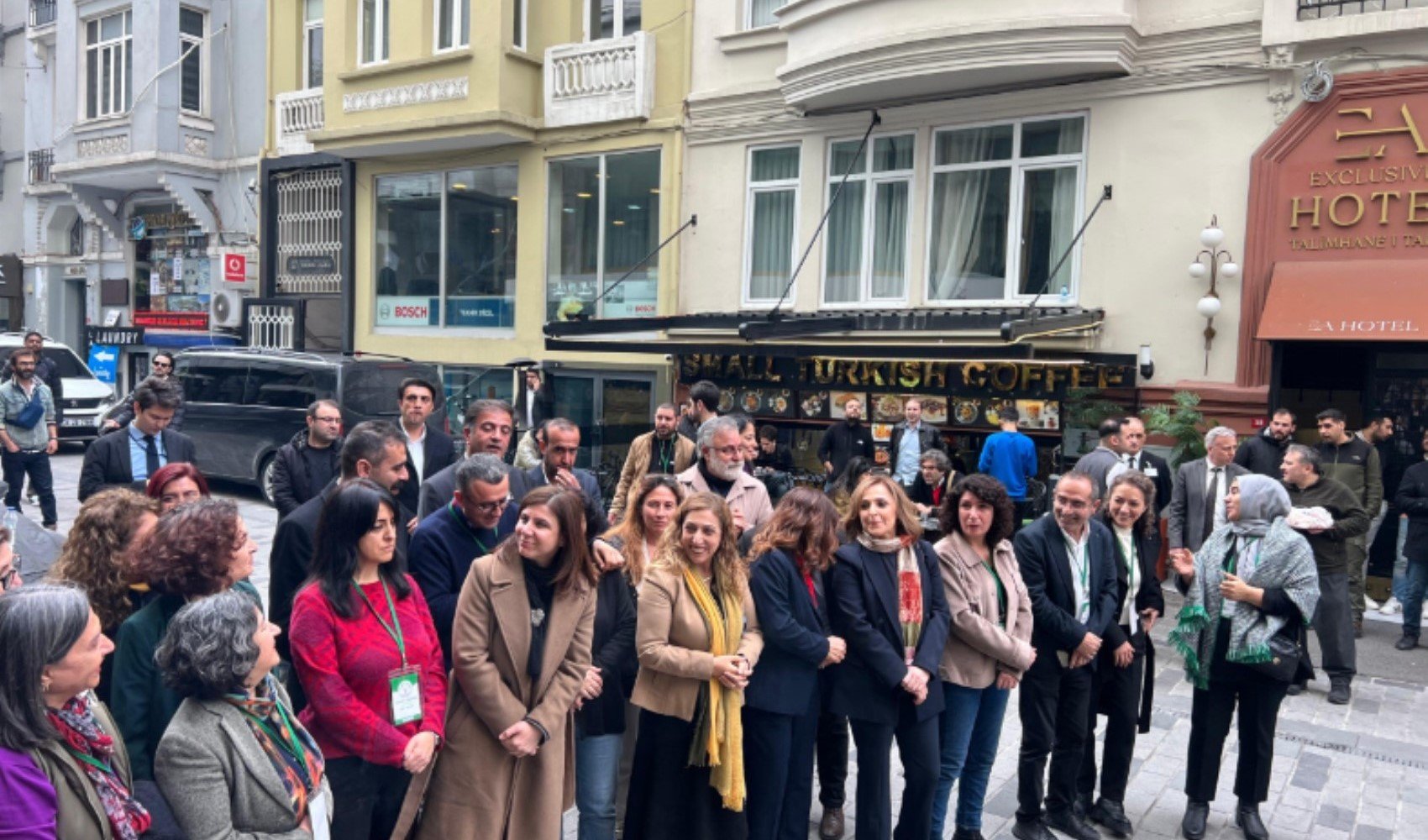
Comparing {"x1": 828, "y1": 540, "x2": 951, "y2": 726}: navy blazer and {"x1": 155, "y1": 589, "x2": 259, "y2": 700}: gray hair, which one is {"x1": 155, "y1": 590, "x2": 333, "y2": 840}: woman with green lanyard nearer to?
{"x1": 155, "y1": 589, "x2": 259, "y2": 700}: gray hair

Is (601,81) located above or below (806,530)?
above

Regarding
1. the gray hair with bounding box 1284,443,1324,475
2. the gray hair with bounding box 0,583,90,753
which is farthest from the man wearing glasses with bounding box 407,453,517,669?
the gray hair with bounding box 1284,443,1324,475

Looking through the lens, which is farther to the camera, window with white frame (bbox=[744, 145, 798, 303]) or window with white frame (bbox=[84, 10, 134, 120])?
window with white frame (bbox=[84, 10, 134, 120])

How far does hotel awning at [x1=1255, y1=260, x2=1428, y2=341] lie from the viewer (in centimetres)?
876

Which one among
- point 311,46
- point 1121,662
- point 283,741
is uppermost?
point 311,46

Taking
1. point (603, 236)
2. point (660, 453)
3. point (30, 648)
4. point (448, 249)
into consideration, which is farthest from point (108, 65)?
point (30, 648)

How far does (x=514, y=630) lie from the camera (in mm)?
3615

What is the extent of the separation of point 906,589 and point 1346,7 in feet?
27.9

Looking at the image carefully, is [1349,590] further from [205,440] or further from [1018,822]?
[205,440]

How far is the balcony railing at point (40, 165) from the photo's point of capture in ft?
78.4

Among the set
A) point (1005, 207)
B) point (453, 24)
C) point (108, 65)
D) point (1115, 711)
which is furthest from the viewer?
point (108, 65)

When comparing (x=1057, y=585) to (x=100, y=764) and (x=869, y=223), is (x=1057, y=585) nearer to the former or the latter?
(x=100, y=764)

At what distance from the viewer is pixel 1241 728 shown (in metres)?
4.93

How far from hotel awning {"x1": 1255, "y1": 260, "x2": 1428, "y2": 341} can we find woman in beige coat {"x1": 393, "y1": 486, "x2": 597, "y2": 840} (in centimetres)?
814
